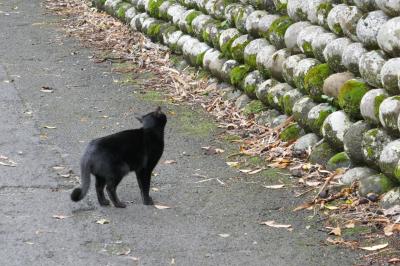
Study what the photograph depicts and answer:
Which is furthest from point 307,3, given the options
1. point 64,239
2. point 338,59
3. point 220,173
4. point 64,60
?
point 64,60

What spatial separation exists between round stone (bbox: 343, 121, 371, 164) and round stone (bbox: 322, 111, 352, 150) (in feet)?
0.52

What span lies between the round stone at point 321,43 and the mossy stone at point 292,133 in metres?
0.70

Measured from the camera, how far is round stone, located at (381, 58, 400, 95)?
6215mm

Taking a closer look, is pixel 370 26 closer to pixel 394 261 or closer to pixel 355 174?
pixel 355 174

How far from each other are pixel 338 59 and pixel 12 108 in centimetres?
382

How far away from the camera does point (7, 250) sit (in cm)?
573

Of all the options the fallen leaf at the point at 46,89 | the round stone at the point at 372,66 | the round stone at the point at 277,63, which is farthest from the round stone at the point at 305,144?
the fallen leaf at the point at 46,89

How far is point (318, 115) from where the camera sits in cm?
748

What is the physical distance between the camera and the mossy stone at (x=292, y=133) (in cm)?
792

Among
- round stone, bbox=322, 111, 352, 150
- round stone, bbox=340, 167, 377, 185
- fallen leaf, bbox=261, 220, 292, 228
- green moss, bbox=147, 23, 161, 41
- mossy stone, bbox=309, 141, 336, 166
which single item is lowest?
green moss, bbox=147, 23, 161, 41

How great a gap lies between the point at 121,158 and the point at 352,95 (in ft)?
6.11

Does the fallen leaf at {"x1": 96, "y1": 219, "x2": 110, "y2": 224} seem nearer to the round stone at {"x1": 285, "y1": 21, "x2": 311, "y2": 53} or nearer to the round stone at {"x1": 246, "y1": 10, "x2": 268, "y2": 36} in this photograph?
the round stone at {"x1": 285, "y1": 21, "x2": 311, "y2": 53}

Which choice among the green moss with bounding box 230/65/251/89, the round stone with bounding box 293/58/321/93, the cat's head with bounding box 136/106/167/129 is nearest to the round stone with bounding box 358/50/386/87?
the round stone with bounding box 293/58/321/93

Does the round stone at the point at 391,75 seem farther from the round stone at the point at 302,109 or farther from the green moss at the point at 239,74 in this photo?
the green moss at the point at 239,74
